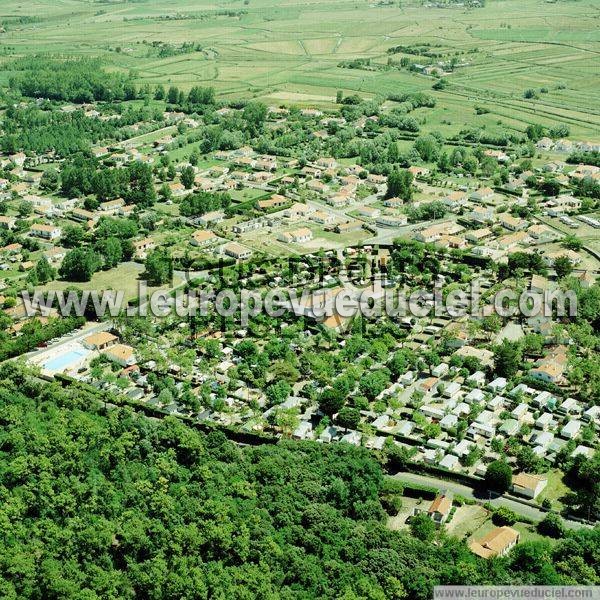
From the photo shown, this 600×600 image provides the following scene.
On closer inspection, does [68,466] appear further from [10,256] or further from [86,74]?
[86,74]

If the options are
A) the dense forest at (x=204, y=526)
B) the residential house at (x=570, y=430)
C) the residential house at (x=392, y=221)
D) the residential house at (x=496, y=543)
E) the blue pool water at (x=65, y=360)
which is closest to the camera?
the dense forest at (x=204, y=526)

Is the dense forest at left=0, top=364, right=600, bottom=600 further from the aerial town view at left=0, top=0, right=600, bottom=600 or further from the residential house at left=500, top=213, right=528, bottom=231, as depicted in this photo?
the residential house at left=500, top=213, right=528, bottom=231

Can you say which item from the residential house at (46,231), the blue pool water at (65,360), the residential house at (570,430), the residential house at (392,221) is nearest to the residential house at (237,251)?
the residential house at (392,221)

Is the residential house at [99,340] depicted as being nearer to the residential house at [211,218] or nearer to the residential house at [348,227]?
the residential house at [211,218]

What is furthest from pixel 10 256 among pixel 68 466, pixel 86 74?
pixel 86 74

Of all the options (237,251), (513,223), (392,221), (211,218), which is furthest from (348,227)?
(513,223)

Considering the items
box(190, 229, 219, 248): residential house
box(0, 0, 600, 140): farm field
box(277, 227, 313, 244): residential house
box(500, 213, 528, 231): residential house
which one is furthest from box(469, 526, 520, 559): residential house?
box(0, 0, 600, 140): farm field
